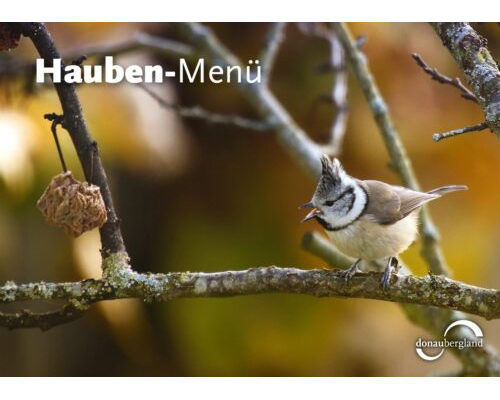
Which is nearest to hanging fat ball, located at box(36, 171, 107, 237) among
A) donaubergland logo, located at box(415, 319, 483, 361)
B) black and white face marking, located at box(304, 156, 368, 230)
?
black and white face marking, located at box(304, 156, 368, 230)

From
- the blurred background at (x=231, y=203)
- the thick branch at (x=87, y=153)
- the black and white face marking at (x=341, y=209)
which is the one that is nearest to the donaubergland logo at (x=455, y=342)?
the blurred background at (x=231, y=203)

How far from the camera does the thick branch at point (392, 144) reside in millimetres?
1856

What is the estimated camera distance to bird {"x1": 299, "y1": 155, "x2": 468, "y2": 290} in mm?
1628

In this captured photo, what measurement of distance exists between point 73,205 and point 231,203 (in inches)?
38.0

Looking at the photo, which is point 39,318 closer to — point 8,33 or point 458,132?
point 8,33

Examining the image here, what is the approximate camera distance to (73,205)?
1445 millimetres

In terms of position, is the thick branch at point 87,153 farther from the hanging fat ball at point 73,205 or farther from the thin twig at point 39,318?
the thin twig at point 39,318

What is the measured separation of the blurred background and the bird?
13.9 inches

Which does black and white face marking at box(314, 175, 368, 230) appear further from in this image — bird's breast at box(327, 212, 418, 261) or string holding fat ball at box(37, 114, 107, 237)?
string holding fat ball at box(37, 114, 107, 237)

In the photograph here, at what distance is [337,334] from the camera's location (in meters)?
2.25

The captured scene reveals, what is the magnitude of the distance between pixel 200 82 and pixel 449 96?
2.65 ft
